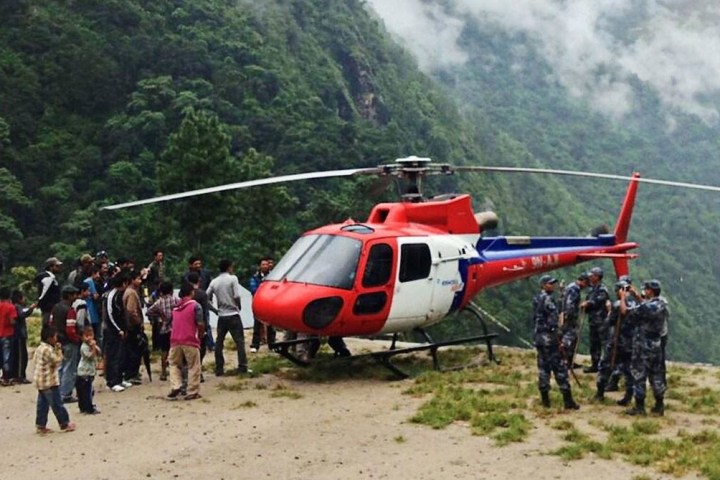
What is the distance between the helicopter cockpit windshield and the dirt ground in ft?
4.73

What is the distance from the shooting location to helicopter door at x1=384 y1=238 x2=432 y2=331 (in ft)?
36.2

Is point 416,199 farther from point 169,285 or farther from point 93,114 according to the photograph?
point 93,114

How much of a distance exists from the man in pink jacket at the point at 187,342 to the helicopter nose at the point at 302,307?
98 cm

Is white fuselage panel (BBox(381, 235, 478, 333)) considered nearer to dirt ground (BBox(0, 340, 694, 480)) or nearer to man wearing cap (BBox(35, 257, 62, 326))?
dirt ground (BBox(0, 340, 694, 480))

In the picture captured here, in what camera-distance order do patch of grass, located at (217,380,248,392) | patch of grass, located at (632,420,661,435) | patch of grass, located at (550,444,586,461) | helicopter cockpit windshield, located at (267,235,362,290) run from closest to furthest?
patch of grass, located at (550,444,586,461)
patch of grass, located at (632,420,661,435)
patch of grass, located at (217,380,248,392)
helicopter cockpit windshield, located at (267,235,362,290)

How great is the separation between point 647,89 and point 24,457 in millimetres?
182416

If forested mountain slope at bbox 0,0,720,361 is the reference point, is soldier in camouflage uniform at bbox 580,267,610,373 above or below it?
below

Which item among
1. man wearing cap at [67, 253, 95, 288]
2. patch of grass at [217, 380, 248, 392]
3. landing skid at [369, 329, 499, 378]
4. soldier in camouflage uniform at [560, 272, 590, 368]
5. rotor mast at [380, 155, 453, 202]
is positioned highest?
rotor mast at [380, 155, 453, 202]

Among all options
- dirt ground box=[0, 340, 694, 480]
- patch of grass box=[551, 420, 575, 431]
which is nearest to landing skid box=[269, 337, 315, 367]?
dirt ground box=[0, 340, 694, 480]

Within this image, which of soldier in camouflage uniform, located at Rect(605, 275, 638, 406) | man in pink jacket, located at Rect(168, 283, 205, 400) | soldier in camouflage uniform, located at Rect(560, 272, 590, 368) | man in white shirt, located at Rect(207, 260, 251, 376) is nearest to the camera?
soldier in camouflage uniform, located at Rect(605, 275, 638, 406)

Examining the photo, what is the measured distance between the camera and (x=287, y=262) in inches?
436

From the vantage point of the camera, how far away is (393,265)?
1095cm

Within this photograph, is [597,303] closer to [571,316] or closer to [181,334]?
[571,316]

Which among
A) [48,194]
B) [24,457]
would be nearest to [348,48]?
[48,194]
